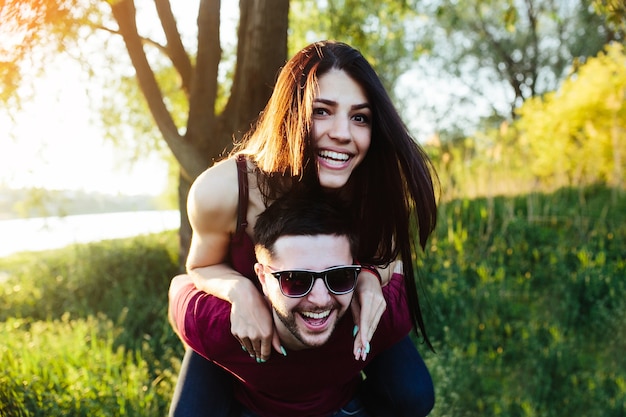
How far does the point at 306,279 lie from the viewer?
1849 millimetres

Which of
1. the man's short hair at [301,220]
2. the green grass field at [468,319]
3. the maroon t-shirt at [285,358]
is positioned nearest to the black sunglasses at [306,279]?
the man's short hair at [301,220]

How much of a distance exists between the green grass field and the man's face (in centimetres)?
172

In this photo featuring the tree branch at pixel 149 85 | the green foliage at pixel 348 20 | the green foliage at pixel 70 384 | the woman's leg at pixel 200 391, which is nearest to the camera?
the woman's leg at pixel 200 391

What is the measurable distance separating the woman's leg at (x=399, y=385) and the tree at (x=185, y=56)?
1813 millimetres

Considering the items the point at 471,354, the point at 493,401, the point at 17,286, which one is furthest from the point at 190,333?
the point at 17,286

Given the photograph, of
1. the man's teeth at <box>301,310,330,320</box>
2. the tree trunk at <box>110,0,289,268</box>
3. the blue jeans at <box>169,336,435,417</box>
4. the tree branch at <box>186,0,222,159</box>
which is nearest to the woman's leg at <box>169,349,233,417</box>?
the blue jeans at <box>169,336,435,417</box>

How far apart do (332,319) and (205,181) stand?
0.74 meters

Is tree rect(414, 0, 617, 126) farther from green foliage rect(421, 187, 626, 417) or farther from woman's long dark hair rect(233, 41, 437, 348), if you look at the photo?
woman's long dark hair rect(233, 41, 437, 348)

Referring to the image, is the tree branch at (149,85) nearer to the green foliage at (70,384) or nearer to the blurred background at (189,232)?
the blurred background at (189,232)

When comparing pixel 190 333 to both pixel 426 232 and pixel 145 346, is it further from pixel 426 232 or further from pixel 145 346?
pixel 145 346

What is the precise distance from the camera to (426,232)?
2289 mm

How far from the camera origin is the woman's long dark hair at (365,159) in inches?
84.5

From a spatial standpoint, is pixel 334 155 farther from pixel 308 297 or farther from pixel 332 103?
pixel 308 297

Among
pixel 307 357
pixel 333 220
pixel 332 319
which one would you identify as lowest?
pixel 307 357
